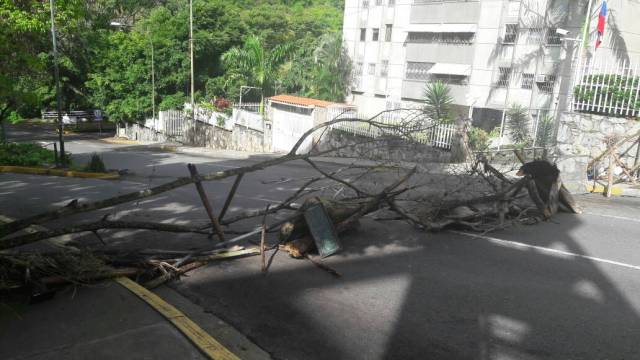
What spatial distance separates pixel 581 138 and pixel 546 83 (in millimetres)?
14080

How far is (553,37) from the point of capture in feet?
90.8

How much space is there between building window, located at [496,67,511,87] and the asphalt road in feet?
71.0

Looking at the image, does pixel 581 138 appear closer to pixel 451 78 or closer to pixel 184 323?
pixel 184 323

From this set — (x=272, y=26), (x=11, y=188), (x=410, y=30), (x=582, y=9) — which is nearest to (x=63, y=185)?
(x=11, y=188)

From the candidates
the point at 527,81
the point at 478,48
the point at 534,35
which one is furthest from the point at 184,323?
the point at 478,48

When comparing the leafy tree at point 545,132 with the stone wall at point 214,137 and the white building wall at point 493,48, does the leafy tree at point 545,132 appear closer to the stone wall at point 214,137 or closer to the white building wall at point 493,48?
the white building wall at point 493,48

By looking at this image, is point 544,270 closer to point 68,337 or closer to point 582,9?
point 68,337

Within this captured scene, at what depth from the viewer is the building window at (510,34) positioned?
97.4 ft

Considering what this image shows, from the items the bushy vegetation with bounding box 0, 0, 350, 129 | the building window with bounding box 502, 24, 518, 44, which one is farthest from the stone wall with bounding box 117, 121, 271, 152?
the building window with bounding box 502, 24, 518, 44

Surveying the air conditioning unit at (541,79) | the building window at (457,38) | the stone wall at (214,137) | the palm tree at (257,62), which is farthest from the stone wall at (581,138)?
the palm tree at (257,62)

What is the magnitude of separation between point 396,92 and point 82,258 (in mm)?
34126

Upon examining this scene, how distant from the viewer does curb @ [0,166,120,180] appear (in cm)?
1724

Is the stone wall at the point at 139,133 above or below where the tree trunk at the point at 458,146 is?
below

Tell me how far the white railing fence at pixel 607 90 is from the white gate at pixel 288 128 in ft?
44.7
